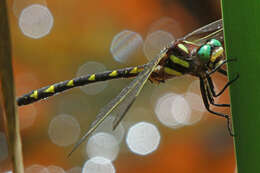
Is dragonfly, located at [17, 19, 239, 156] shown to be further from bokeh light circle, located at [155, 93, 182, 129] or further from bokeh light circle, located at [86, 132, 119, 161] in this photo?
bokeh light circle, located at [155, 93, 182, 129]

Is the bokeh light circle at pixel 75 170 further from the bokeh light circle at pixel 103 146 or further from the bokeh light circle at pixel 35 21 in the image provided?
the bokeh light circle at pixel 35 21

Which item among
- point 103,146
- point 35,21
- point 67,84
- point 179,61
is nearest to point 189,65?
point 179,61

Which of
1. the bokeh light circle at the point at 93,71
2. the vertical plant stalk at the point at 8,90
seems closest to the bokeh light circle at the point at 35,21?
the bokeh light circle at the point at 93,71

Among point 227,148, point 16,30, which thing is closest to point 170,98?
point 227,148

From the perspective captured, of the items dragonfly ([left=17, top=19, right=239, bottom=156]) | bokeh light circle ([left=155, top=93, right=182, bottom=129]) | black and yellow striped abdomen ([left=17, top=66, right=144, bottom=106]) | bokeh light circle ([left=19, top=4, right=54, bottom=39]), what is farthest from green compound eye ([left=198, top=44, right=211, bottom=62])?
bokeh light circle ([left=19, top=4, right=54, bottom=39])

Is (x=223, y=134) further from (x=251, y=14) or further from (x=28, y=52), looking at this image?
(x=251, y=14)
